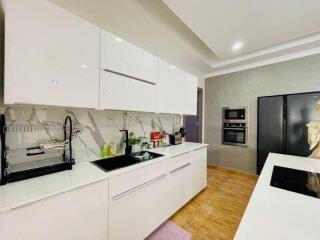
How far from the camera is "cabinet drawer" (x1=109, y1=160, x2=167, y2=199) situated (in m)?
1.23

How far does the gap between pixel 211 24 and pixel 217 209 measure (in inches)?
105

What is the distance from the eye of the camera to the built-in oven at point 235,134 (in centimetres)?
340

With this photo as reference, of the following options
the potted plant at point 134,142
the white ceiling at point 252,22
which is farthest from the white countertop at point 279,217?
the white ceiling at point 252,22

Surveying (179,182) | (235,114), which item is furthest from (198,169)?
(235,114)

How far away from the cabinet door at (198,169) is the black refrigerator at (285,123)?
148 cm

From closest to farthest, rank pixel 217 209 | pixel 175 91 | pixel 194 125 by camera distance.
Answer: pixel 217 209, pixel 175 91, pixel 194 125

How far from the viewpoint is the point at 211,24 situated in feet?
6.47

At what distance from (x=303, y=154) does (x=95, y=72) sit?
3595 millimetres

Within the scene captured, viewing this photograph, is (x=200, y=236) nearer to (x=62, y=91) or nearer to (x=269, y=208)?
(x=269, y=208)

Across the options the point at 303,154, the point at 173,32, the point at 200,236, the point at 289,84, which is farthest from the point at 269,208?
the point at 289,84

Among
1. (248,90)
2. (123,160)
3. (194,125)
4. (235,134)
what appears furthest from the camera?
(194,125)

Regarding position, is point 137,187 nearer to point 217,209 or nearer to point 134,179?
point 134,179

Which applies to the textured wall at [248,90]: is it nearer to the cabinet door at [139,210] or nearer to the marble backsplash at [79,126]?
the marble backsplash at [79,126]

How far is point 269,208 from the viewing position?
0.77m
